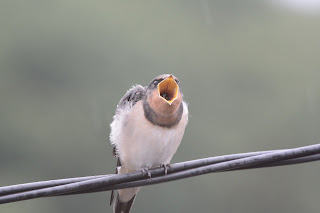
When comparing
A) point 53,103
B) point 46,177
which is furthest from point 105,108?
point 53,103

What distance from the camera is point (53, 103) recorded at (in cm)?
2042

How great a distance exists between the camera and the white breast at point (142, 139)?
3895 mm

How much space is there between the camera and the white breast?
153 inches

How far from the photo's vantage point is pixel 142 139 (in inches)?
154

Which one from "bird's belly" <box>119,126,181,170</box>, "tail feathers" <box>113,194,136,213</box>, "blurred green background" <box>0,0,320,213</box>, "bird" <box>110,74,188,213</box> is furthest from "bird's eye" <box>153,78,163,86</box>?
"blurred green background" <box>0,0,320,213</box>

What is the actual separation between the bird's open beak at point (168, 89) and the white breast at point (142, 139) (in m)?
0.13

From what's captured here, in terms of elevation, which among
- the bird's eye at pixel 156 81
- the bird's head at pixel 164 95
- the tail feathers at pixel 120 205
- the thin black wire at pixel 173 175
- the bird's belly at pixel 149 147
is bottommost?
the thin black wire at pixel 173 175

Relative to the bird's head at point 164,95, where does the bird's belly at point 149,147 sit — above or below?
below

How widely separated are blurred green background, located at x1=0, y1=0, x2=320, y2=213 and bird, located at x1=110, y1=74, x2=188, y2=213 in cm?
1092

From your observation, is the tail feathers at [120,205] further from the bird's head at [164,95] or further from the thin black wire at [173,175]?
the thin black wire at [173,175]

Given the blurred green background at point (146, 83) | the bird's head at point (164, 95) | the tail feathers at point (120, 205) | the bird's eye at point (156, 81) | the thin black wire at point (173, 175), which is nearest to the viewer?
the thin black wire at point (173, 175)

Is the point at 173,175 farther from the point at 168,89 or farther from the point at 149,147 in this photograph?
the point at 168,89

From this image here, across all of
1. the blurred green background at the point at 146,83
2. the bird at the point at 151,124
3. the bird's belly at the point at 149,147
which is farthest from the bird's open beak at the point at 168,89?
the blurred green background at the point at 146,83

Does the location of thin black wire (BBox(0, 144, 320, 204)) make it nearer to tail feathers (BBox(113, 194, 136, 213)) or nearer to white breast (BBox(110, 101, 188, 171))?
white breast (BBox(110, 101, 188, 171))
